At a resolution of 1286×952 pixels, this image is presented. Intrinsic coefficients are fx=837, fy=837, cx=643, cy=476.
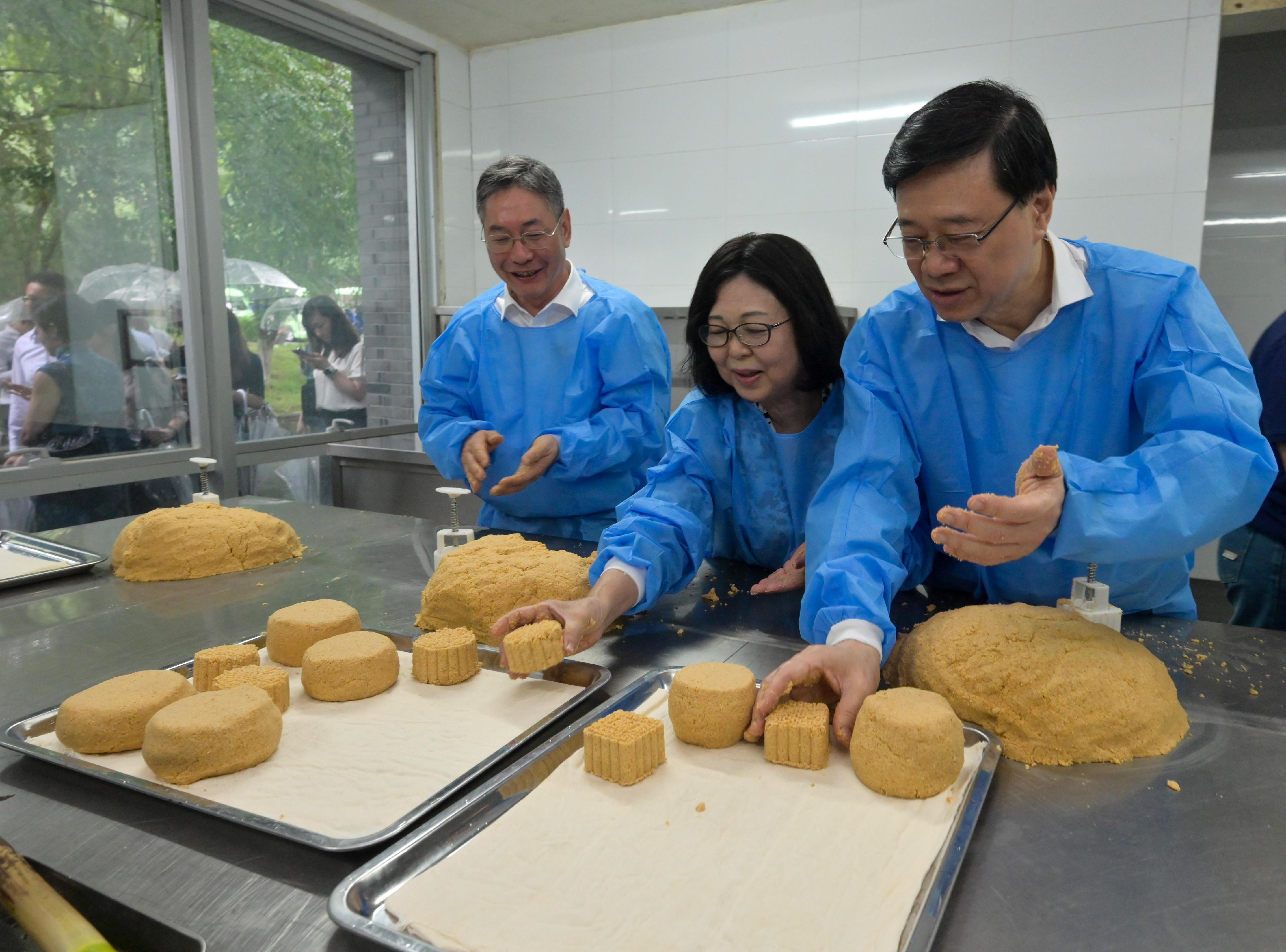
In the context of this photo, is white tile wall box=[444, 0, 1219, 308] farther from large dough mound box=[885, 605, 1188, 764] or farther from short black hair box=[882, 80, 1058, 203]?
large dough mound box=[885, 605, 1188, 764]

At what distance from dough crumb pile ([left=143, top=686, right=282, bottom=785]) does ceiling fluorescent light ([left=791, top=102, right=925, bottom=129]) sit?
3.85 metres

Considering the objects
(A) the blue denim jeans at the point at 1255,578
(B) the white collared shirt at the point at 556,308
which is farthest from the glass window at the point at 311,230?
(A) the blue denim jeans at the point at 1255,578

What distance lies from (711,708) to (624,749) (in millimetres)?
167

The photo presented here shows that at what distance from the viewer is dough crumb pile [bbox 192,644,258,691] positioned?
1.37 meters

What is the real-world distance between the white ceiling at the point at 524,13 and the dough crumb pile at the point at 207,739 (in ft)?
13.4

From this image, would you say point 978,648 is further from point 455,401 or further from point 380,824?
point 455,401

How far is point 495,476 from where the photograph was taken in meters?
2.77

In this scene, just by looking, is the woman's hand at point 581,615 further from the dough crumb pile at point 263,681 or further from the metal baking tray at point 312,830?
the dough crumb pile at point 263,681

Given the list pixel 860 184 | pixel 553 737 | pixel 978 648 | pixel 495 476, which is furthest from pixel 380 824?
pixel 860 184

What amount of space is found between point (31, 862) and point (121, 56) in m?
3.81

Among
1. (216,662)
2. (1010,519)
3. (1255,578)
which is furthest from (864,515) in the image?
(1255,578)

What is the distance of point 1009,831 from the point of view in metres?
1.01

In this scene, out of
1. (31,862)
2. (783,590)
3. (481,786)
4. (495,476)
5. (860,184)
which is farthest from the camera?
(860,184)

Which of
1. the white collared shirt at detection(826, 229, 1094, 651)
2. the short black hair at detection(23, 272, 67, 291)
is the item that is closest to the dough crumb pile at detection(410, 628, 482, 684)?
the white collared shirt at detection(826, 229, 1094, 651)
